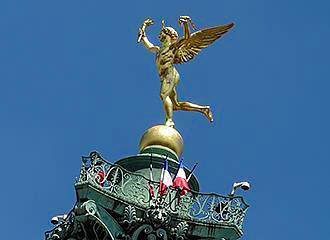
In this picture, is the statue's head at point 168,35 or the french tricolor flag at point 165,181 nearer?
the french tricolor flag at point 165,181

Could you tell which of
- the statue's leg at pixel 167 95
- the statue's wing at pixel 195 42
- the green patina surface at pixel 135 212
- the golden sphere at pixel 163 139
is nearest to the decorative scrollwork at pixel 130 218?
the green patina surface at pixel 135 212

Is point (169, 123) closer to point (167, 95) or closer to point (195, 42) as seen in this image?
point (167, 95)

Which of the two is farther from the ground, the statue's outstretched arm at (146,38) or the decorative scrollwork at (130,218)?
the statue's outstretched arm at (146,38)

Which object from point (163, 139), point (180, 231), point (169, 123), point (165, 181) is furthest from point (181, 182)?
point (169, 123)

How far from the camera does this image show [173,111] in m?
49.6

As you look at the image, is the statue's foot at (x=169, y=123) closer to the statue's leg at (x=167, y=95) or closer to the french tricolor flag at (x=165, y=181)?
the statue's leg at (x=167, y=95)

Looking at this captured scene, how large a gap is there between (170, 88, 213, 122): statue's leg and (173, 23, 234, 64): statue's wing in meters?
1.60

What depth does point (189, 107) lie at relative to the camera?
50469 mm

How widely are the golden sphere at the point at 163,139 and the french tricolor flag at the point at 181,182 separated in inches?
105

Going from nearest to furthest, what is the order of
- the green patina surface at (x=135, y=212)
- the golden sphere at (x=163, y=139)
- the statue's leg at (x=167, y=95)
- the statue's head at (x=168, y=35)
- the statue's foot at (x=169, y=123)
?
the green patina surface at (x=135, y=212), the golden sphere at (x=163, y=139), the statue's foot at (x=169, y=123), the statue's leg at (x=167, y=95), the statue's head at (x=168, y=35)

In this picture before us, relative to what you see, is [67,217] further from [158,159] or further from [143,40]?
[143,40]

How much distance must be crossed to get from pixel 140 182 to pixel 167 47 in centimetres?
925

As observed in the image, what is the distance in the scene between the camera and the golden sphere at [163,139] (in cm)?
4656

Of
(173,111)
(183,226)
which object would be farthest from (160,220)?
(173,111)
